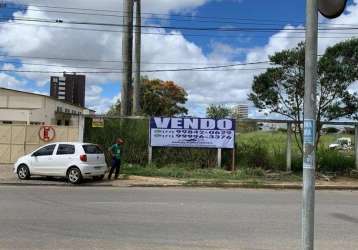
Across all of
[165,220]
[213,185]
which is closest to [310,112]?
[165,220]

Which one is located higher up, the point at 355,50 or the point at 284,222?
the point at 355,50

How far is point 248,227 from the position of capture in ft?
31.7

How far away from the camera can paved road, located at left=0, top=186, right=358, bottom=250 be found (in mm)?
8164

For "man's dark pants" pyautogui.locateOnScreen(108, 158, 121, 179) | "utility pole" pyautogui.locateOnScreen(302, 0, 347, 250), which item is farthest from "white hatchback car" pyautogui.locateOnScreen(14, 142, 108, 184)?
"utility pole" pyautogui.locateOnScreen(302, 0, 347, 250)

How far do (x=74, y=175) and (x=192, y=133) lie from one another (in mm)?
5738

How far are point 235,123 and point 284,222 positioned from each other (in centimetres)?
1199

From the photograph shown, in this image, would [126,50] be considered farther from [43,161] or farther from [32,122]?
[32,122]

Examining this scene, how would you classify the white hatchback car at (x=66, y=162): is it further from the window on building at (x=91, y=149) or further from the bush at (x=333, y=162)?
the bush at (x=333, y=162)

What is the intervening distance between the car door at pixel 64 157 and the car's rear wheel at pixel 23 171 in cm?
126

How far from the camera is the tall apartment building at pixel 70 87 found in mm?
78387

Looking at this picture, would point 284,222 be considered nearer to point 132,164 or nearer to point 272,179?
point 272,179

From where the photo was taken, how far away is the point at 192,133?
22.1 metres

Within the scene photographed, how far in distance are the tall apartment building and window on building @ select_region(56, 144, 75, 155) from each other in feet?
195

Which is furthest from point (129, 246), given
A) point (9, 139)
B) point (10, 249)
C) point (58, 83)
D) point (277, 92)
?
point (58, 83)
